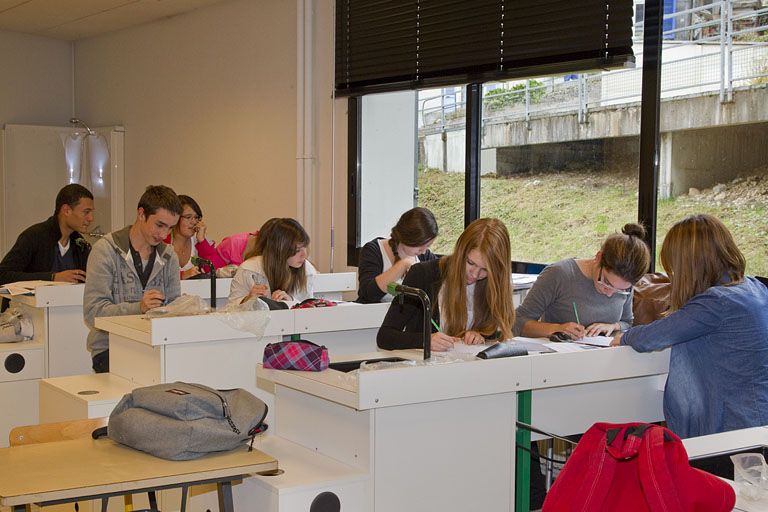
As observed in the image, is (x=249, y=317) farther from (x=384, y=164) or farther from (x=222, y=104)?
(x=222, y=104)

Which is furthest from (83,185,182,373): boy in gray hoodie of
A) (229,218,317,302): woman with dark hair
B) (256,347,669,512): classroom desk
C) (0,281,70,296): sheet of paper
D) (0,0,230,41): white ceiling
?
(0,0,230,41): white ceiling

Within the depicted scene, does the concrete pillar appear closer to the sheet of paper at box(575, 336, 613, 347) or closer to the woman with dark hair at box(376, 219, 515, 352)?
the sheet of paper at box(575, 336, 613, 347)

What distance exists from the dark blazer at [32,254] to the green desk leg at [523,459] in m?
2.91

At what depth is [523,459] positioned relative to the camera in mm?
2842

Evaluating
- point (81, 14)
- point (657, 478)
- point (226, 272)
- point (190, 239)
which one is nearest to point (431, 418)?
point (657, 478)

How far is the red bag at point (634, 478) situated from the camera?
62.9 inches

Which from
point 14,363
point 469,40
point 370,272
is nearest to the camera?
point 370,272

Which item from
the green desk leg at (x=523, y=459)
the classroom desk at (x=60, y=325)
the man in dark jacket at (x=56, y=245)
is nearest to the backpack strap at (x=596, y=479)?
the green desk leg at (x=523, y=459)

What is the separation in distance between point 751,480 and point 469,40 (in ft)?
11.2

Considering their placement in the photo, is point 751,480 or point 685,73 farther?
point 685,73

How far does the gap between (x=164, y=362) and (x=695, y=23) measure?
261 cm

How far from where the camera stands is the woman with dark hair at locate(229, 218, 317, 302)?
3877mm

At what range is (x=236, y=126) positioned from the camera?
255 inches

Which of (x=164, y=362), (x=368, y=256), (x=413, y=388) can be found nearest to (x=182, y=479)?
(x=413, y=388)
